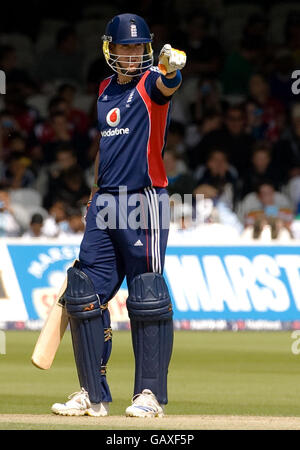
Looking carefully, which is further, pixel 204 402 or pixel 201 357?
pixel 201 357

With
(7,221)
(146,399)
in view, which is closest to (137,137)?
(146,399)

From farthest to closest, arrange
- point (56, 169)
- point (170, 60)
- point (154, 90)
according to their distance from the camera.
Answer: point (56, 169)
point (154, 90)
point (170, 60)

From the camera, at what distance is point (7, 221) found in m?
13.3

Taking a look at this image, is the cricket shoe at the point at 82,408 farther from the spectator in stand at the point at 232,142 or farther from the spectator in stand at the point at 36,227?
the spectator in stand at the point at 232,142

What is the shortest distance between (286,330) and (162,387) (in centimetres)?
617

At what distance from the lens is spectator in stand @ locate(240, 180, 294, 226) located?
13.5 m

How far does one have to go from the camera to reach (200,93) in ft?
51.8

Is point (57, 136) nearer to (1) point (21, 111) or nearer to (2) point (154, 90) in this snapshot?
(1) point (21, 111)

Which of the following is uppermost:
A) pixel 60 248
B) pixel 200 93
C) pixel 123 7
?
pixel 123 7

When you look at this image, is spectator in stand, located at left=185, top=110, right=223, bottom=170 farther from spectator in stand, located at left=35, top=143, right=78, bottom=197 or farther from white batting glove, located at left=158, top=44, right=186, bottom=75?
white batting glove, located at left=158, top=44, right=186, bottom=75

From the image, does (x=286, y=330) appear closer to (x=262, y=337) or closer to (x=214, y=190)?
(x=262, y=337)

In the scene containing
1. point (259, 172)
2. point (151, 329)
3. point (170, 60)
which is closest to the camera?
point (170, 60)

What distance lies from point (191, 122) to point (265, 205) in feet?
8.24
